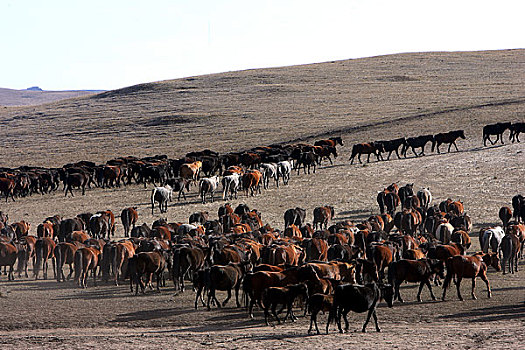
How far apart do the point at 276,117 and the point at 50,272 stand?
1890 inches

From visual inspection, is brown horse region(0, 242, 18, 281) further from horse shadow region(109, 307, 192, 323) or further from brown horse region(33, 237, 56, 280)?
horse shadow region(109, 307, 192, 323)

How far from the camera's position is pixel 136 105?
8219cm

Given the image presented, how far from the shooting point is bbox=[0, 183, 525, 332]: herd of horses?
41.6ft

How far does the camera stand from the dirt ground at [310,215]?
10820 mm

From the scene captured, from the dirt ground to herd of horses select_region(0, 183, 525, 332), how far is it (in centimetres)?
45

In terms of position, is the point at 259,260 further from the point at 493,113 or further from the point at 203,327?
the point at 493,113

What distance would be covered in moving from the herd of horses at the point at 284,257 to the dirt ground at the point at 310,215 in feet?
1.47

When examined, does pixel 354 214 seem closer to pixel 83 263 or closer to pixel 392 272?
pixel 392 272

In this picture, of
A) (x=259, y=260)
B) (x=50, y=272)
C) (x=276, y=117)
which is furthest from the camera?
(x=276, y=117)

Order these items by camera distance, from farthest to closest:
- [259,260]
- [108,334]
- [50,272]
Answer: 1. [50,272]
2. [259,260]
3. [108,334]

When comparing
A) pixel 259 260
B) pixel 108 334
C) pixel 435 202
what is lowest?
pixel 108 334

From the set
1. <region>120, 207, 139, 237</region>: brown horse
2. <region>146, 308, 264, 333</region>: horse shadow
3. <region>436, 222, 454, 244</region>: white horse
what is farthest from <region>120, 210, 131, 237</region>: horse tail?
<region>146, 308, 264, 333</region>: horse shadow

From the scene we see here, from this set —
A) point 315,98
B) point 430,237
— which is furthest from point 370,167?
point 315,98

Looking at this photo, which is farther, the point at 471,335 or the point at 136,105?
the point at 136,105
